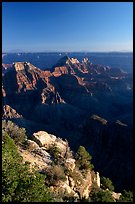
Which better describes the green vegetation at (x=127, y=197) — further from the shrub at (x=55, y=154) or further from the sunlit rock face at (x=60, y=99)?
the sunlit rock face at (x=60, y=99)

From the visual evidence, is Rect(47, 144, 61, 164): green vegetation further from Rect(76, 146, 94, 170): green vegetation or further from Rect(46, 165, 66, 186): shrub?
Rect(46, 165, 66, 186): shrub

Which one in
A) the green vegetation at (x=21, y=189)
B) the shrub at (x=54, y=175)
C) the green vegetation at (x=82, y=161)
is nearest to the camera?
the green vegetation at (x=21, y=189)

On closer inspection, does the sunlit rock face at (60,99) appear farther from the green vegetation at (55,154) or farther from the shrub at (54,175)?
the shrub at (54,175)

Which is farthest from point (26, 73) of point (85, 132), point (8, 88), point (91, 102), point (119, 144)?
point (119, 144)

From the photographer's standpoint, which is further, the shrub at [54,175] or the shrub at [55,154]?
the shrub at [55,154]

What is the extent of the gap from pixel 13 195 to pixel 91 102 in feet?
358

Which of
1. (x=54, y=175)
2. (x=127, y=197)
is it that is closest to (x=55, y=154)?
(x=54, y=175)

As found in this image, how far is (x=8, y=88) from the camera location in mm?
126625

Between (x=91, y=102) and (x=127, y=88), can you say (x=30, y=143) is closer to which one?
(x=91, y=102)

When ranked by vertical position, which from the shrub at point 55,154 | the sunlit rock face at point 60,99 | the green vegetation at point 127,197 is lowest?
the green vegetation at point 127,197

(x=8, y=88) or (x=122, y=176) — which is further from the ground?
(x=8, y=88)

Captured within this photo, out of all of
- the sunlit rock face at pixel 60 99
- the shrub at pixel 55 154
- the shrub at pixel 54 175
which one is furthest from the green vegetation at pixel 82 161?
the sunlit rock face at pixel 60 99

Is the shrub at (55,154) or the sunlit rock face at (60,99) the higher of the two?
the sunlit rock face at (60,99)

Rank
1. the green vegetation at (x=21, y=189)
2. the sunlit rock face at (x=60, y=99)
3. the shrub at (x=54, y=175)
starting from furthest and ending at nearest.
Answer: the sunlit rock face at (x=60, y=99) < the shrub at (x=54, y=175) < the green vegetation at (x=21, y=189)
